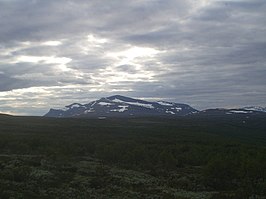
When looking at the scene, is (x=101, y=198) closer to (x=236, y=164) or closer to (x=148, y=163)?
(x=236, y=164)

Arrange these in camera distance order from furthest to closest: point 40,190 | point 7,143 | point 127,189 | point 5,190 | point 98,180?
point 7,143
point 98,180
point 127,189
point 40,190
point 5,190

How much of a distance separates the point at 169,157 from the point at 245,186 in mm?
16837

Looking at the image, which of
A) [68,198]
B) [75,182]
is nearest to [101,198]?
[68,198]

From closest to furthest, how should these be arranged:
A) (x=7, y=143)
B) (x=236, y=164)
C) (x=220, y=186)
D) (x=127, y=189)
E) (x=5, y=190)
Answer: (x=5, y=190), (x=127, y=189), (x=220, y=186), (x=236, y=164), (x=7, y=143)

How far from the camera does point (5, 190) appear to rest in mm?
20719

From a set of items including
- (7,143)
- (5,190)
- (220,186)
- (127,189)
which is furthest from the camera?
(7,143)

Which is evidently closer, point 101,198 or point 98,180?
point 101,198

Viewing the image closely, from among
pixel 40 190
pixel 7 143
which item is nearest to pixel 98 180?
pixel 40 190

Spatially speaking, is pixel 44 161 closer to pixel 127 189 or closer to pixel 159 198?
pixel 127 189

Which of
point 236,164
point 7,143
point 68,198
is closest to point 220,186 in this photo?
point 236,164

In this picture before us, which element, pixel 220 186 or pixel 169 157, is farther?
pixel 169 157

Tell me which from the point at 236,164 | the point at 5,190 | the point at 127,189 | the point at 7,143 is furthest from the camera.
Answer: the point at 7,143

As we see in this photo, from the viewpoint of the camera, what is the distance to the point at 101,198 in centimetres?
2181

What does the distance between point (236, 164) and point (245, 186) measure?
6.90 m
